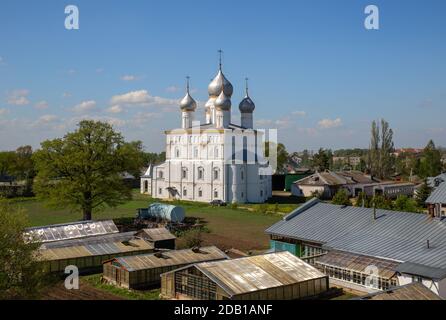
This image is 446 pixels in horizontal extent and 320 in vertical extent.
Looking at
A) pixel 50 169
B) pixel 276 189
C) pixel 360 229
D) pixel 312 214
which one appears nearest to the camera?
pixel 360 229

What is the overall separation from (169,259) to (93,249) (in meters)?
5.33

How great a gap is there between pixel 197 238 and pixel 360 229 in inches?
417

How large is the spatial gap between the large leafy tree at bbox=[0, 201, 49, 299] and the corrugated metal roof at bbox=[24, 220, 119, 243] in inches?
454

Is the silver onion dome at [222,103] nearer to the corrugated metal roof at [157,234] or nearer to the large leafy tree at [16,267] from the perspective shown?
the corrugated metal roof at [157,234]

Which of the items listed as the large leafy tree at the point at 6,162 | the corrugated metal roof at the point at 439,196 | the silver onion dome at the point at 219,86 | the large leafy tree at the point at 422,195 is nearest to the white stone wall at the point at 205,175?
the silver onion dome at the point at 219,86

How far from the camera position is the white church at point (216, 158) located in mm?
57938

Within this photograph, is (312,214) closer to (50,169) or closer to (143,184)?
(50,169)

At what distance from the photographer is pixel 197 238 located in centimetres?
3078

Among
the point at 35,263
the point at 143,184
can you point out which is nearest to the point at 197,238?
the point at 35,263

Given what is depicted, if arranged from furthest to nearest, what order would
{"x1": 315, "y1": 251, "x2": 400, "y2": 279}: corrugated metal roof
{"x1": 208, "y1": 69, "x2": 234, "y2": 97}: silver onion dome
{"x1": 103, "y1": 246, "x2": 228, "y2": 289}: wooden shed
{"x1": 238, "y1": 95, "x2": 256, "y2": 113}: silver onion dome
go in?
{"x1": 238, "y1": 95, "x2": 256, "y2": 113}: silver onion dome
{"x1": 208, "y1": 69, "x2": 234, "y2": 97}: silver onion dome
{"x1": 103, "y1": 246, "x2": 228, "y2": 289}: wooden shed
{"x1": 315, "y1": 251, "x2": 400, "y2": 279}: corrugated metal roof

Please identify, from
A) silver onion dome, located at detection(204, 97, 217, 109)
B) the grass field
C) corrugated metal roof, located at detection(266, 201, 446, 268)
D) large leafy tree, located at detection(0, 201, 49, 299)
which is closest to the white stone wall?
the grass field

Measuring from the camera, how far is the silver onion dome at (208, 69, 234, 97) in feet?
204

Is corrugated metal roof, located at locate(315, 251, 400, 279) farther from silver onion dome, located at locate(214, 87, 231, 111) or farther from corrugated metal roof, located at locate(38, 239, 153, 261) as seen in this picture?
silver onion dome, located at locate(214, 87, 231, 111)

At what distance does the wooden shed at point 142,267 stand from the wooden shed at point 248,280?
6.01ft
